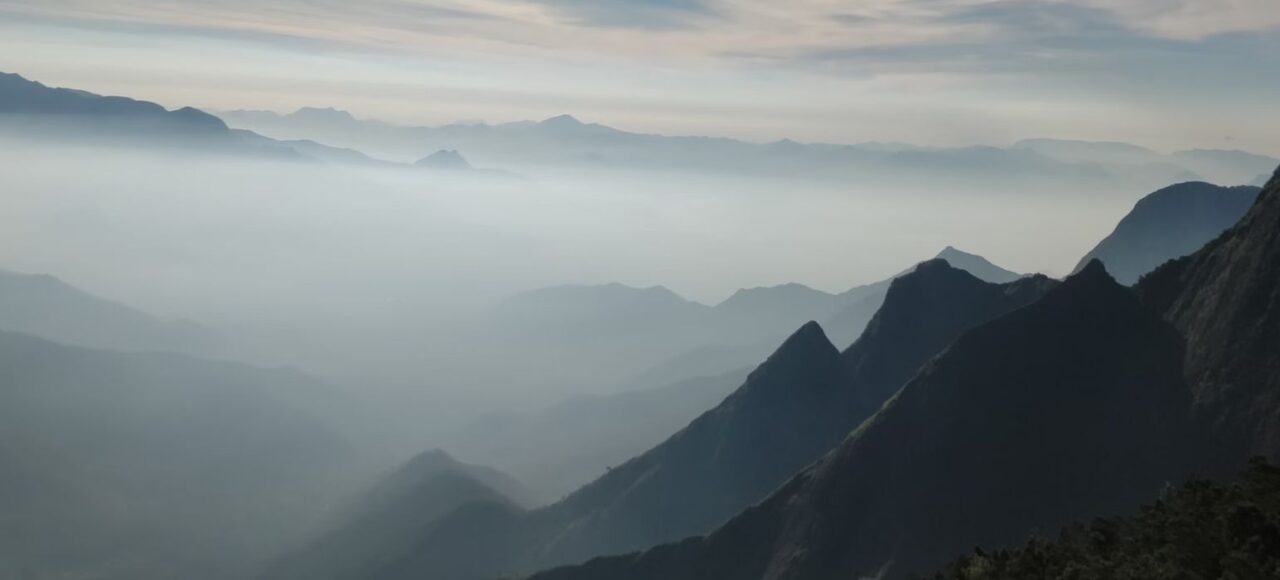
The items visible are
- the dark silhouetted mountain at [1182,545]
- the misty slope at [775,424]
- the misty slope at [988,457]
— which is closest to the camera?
the dark silhouetted mountain at [1182,545]

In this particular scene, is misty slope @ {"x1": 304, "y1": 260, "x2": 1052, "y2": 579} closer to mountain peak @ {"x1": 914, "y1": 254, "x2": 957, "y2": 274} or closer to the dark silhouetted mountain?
mountain peak @ {"x1": 914, "y1": 254, "x2": 957, "y2": 274}

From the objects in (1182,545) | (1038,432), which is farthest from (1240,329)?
(1182,545)

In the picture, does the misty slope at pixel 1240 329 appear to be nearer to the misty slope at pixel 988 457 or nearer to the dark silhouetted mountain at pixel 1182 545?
the misty slope at pixel 988 457

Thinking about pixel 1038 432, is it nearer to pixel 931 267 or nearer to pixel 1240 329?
pixel 1240 329

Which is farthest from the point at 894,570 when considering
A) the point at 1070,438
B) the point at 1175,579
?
the point at 1175,579

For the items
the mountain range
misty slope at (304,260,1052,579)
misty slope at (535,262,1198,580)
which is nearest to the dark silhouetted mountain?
misty slope at (535,262,1198,580)

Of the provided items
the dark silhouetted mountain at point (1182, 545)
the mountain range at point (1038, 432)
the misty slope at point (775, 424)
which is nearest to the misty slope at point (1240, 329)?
the mountain range at point (1038, 432)

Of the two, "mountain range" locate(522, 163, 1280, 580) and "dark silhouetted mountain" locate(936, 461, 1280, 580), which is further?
"mountain range" locate(522, 163, 1280, 580)
